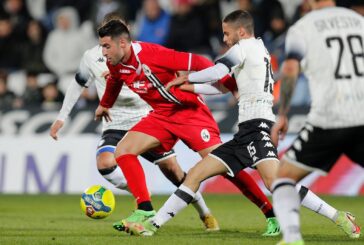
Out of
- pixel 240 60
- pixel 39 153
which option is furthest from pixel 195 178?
pixel 39 153

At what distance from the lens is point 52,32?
20.1m

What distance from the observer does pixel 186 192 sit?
28.9 feet

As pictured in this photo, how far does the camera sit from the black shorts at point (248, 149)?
891 cm

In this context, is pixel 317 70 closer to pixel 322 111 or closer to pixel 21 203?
pixel 322 111

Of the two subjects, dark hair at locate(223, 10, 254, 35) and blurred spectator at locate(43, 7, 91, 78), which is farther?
blurred spectator at locate(43, 7, 91, 78)

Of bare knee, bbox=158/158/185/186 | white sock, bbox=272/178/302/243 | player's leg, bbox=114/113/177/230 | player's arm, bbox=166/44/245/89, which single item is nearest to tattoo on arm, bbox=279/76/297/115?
white sock, bbox=272/178/302/243

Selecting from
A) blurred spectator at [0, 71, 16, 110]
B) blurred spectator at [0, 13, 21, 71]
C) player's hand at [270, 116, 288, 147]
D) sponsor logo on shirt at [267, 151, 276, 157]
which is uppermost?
player's hand at [270, 116, 288, 147]

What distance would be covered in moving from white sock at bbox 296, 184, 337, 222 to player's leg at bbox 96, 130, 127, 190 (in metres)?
2.77

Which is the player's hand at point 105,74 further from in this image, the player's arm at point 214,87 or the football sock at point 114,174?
the player's arm at point 214,87

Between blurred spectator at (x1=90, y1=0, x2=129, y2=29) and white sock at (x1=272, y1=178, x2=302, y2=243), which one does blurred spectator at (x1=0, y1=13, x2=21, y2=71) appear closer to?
blurred spectator at (x1=90, y1=0, x2=129, y2=29)

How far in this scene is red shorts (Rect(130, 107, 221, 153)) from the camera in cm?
945

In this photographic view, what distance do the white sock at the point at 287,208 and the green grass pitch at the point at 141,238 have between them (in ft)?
5.37

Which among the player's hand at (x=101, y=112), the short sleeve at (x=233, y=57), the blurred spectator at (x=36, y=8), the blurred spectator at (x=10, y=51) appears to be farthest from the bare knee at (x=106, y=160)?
the blurred spectator at (x=36, y=8)

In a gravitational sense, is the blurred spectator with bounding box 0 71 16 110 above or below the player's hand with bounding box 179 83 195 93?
below
